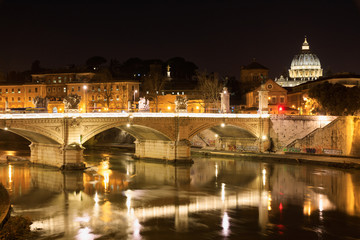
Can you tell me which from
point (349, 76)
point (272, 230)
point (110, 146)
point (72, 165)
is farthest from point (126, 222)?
point (349, 76)

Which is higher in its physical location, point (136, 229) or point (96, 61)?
point (96, 61)

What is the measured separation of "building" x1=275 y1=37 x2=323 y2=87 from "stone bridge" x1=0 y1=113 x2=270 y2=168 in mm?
96072

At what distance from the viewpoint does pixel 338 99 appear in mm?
52094

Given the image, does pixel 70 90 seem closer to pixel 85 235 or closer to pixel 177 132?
pixel 177 132

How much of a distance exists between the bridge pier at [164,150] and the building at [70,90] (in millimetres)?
26563

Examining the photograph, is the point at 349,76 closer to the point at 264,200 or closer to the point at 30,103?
the point at 264,200

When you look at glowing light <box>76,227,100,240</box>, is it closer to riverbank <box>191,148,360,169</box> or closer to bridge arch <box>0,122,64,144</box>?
bridge arch <box>0,122,64,144</box>

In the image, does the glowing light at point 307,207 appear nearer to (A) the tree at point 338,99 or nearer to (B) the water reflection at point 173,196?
(B) the water reflection at point 173,196

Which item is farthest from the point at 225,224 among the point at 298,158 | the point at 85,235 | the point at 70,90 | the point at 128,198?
the point at 70,90

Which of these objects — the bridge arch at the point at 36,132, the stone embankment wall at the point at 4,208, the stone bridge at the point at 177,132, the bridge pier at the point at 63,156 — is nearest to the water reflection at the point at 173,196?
the bridge pier at the point at 63,156

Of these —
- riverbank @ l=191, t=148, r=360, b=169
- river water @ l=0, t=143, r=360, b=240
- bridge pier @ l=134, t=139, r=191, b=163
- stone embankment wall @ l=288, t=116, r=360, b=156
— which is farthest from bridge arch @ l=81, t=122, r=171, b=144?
stone embankment wall @ l=288, t=116, r=360, b=156

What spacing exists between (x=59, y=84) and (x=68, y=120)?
1782 inches

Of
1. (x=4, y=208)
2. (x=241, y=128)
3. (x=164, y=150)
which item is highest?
(x=241, y=128)

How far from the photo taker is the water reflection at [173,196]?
2383cm
